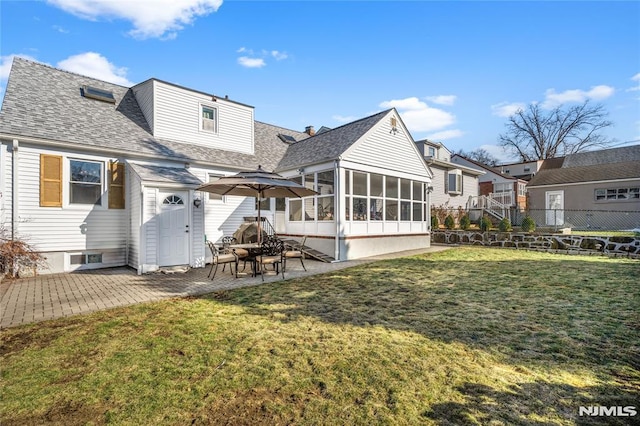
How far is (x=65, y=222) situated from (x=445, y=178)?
926 inches

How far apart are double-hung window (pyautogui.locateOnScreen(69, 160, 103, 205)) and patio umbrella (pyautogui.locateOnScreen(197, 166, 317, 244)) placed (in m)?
3.58

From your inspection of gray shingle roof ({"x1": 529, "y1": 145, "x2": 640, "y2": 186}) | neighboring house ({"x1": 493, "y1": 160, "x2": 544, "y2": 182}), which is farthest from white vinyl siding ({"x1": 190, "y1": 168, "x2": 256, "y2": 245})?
neighboring house ({"x1": 493, "y1": 160, "x2": 544, "y2": 182})

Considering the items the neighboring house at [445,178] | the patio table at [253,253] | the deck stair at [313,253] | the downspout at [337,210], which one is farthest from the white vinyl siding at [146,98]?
the neighboring house at [445,178]

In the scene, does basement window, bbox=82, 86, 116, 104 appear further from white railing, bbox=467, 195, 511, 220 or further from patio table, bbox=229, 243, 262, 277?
white railing, bbox=467, 195, 511, 220

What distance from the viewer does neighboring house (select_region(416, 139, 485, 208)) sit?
23094mm

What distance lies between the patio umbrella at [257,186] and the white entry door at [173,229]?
4.92ft

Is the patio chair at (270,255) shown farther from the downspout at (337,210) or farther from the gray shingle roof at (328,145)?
the gray shingle roof at (328,145)

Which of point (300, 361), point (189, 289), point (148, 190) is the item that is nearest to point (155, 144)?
point (148, 190)

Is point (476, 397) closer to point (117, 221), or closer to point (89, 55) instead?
point (117, 221)

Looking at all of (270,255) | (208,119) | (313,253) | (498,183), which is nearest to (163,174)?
(208,119)

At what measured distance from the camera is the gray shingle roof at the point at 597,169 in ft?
66.0

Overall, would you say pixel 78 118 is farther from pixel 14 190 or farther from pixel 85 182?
pixel 14 190

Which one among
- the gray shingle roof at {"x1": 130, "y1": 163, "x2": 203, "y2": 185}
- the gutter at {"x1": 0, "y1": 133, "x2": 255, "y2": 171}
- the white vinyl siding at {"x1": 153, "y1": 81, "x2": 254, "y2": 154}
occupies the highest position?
the white vinyl siding at {"x1": 153, "y1": 81, "x2": 254, "y2": 154}

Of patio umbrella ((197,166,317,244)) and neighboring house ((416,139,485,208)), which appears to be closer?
patio umbrella ((197,166,317,244))
